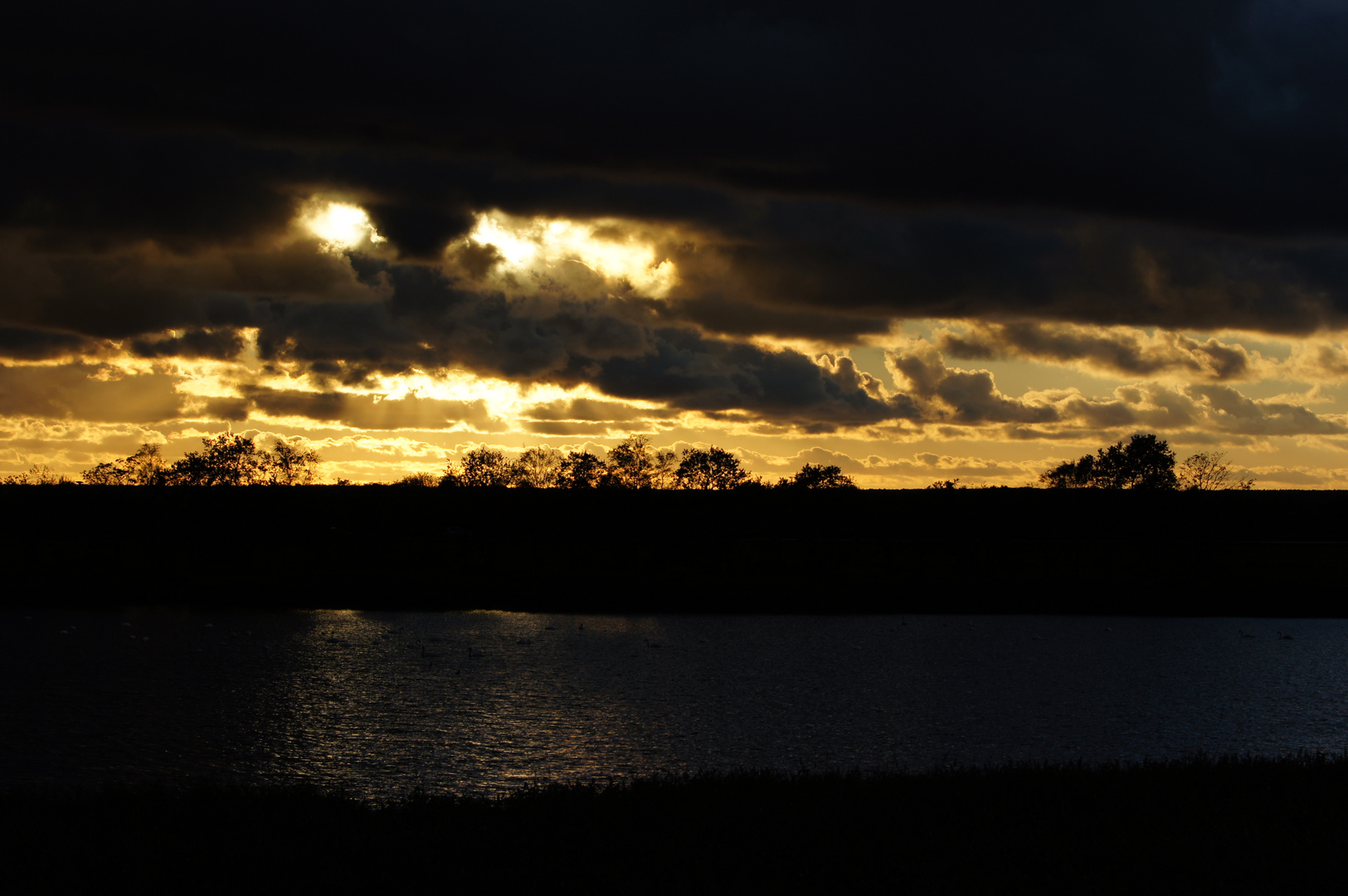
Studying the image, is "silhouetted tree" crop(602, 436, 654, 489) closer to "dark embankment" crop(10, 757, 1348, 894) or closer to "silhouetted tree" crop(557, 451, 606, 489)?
"silhouetted tree" crop(557, 451, 606, 489)

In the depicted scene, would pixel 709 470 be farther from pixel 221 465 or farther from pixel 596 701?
pixel 596 701

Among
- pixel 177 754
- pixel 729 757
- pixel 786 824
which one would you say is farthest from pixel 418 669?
pixel 786 824

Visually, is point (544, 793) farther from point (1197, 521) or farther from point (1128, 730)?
point (1197, 521)

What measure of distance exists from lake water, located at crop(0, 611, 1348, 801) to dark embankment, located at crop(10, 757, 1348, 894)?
2.93 meters

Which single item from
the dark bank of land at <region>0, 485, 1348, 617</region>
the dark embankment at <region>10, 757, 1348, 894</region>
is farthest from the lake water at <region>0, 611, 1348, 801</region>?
the dark bank of land at <region>0, 485, 1348, 617</region>

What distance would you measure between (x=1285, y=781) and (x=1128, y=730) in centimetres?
816

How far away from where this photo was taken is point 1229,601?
2317 inches

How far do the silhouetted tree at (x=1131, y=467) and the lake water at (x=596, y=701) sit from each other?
73.7 metres

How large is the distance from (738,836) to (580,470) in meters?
116

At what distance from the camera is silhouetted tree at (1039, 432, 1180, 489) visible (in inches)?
4400

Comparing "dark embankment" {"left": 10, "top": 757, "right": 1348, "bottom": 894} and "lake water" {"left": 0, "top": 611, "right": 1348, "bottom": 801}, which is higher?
"dark embankment" {"left": 10, "top": 757, "right": 1348, "bottom": 894}

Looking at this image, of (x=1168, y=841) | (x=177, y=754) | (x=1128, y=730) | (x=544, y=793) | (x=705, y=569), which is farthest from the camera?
(x=705, y=569)

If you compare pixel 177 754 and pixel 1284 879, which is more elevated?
pixel 1284 879

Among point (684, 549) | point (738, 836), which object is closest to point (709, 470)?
point (684, 549)
